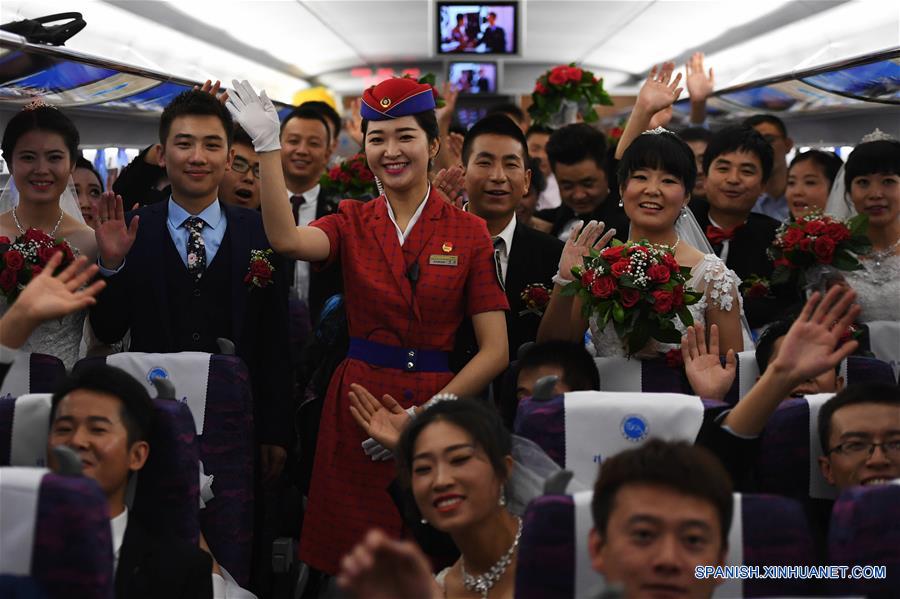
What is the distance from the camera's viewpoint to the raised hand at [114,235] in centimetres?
457

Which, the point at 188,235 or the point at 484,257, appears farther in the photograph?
the point at 188,235

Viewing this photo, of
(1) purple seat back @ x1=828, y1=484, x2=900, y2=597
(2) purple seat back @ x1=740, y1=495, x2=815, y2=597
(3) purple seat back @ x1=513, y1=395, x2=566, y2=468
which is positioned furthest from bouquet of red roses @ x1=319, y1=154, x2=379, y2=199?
(1) purple seat back @ x1=828, y1=484, x2=900, y2=597

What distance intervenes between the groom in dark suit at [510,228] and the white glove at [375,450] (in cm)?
75

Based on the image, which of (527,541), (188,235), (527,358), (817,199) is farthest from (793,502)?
(817,199)

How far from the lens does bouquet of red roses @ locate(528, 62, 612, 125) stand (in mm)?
8383

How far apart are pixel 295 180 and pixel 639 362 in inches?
142

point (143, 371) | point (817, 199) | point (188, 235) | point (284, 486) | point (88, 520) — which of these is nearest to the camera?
point (88, 520)

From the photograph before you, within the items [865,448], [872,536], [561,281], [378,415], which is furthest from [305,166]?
[872,536]

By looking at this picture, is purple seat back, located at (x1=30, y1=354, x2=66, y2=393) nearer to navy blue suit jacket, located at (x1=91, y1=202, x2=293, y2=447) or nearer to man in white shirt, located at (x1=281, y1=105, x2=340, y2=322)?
navy blue suit jacket, located at (x1=91, y1=202, x2=293, y2=447)

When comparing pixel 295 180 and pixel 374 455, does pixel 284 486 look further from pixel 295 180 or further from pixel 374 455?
pixel 295 180

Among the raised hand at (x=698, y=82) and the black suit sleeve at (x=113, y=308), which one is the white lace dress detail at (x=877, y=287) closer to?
the raised hand at (x=698, y=82)

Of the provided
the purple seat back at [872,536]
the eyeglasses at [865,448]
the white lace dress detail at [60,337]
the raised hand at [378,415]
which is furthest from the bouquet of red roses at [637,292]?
the white lace dress detail at [60,337]

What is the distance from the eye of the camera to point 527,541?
282 centimetres

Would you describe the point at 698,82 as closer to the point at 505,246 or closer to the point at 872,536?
the point at 505,246
